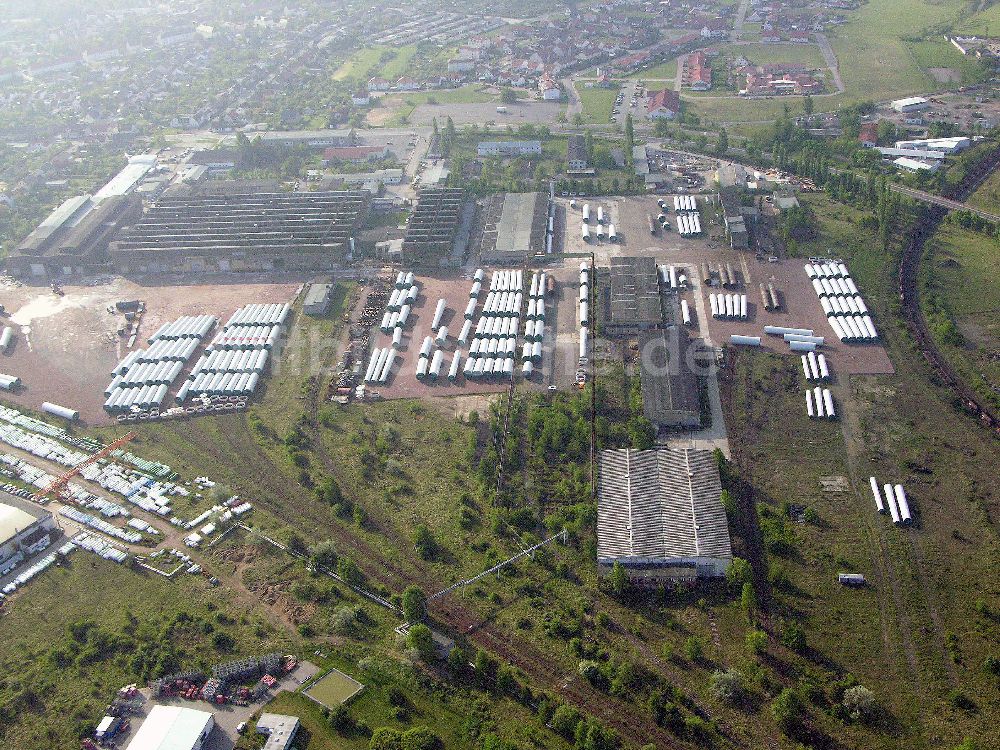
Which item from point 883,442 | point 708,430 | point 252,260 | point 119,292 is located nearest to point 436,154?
point 252,260

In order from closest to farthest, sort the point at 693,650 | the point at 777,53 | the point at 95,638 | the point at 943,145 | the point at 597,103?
the point at 693,650, the point at 95,638, the point at 943,145, the point at 597,103, the point at 777,53

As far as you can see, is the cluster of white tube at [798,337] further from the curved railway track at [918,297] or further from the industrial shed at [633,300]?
the industrial shed at [633,300]

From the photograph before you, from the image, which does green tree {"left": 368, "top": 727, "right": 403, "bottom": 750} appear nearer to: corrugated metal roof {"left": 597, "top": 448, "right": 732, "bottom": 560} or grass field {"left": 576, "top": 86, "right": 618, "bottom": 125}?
corrugated metal roof {"left": 597, "top": 448, "right": 732, "bottom": 560}

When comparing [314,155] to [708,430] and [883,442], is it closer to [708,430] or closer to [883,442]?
[708,430]

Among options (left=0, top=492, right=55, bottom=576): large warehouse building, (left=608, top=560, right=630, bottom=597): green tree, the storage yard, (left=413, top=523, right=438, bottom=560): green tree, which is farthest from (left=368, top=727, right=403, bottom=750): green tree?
the storage yard

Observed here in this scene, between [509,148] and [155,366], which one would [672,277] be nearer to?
[509,148]

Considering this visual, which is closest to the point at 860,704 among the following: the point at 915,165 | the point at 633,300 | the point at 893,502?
the point at 893,502
